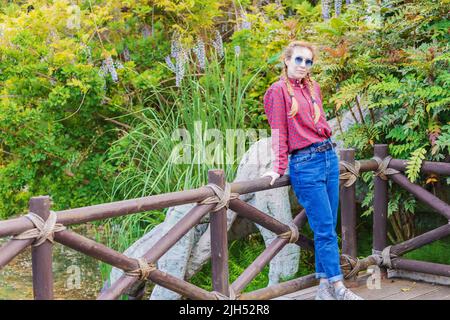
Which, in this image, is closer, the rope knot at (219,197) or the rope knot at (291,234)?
the rope knot at (219,197)

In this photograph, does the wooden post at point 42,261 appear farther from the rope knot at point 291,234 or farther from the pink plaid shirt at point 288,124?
the rope knot at point 291,234

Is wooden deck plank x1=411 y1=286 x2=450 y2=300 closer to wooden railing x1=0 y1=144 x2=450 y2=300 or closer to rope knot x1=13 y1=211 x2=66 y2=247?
wooden railing x1=0 y1=144 x2=450 y2=300

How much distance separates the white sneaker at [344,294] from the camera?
4590 millimetres

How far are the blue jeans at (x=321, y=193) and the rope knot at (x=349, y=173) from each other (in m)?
0.58

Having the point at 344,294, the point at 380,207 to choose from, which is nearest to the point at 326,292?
the point at 344,294

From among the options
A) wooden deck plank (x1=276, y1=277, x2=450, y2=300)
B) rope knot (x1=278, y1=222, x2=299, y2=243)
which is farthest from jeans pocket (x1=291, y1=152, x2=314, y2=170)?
wooden deck plank (x1=276, y1=277, x2=450, y2=300)

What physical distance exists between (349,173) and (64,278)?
337 centimetres

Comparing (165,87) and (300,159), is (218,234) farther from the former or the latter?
(165,87)

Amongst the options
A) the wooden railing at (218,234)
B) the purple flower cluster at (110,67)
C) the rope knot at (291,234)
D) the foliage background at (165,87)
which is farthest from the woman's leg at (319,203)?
the purple flower cluster at (110,67)

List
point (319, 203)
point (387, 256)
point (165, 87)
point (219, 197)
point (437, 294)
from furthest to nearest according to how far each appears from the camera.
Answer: point (165, 87) < point (387, 256) < point (437, 294) < point (319, 203) < point (219, 197)

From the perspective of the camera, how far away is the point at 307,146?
4.46 meters

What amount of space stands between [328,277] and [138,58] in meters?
3.89

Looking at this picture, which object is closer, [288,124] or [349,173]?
[288,124]

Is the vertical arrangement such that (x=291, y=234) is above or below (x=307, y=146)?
below
